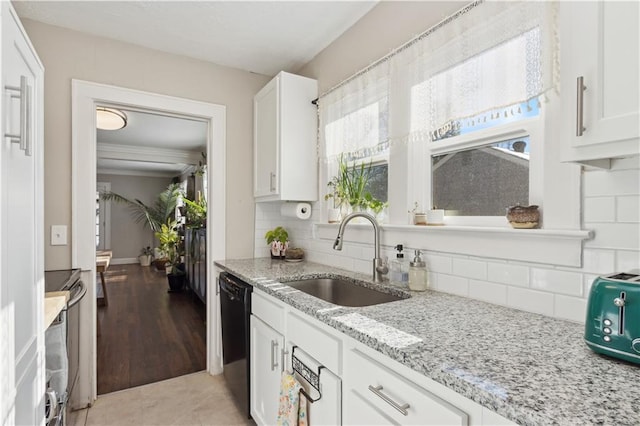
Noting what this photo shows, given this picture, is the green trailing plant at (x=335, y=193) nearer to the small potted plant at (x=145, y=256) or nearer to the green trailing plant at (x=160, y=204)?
the green trailing plant at (x=160, y=204)

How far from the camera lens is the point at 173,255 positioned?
5836mm

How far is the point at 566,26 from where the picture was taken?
0.85m

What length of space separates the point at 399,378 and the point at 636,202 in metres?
0.84

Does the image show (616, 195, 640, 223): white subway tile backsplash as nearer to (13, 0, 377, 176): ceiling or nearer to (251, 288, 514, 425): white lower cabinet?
(251, 288, 514, 425): white lower cabinet

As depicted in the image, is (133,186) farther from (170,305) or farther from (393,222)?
(393,222)

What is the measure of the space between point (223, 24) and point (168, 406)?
2476 millimetres

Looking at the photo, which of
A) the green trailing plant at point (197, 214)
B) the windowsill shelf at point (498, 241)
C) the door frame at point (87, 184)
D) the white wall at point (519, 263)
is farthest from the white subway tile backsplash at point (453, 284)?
the green trailing plant at point (197, 214)

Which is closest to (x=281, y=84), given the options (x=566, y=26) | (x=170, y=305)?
(x=566, y=26)

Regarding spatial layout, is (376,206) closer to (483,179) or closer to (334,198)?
(334,198)

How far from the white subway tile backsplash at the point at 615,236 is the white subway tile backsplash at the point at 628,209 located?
0.06 ft

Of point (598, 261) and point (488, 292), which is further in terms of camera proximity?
point (488, 292)

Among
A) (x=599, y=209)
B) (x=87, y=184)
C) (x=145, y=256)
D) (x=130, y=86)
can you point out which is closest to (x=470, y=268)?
(x=599, y=209)

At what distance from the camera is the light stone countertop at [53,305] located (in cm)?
116

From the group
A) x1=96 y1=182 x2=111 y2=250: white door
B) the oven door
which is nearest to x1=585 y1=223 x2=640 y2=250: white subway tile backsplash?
the oven door
